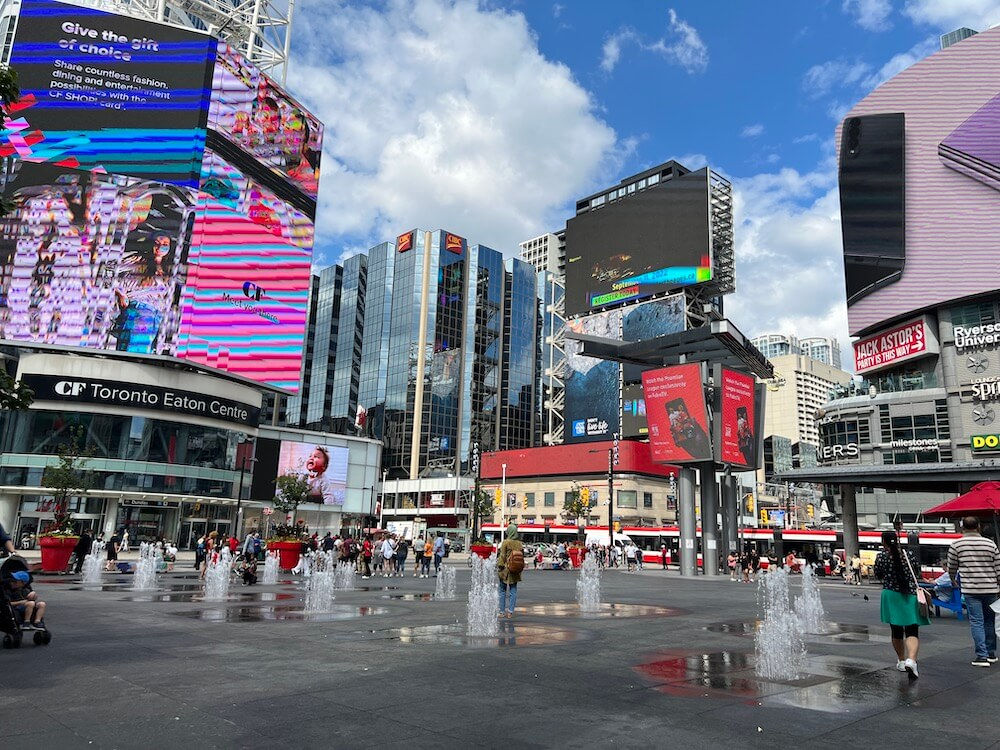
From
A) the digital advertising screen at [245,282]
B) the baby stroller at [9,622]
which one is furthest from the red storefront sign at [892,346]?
the baby stroller at [9,622]

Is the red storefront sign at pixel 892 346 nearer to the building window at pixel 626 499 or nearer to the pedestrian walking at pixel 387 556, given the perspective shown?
the building window at pixel 626 499

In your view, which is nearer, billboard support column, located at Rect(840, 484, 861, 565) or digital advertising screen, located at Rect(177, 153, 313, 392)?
billboard support column, located at Rect(840, 484, 861, 565)

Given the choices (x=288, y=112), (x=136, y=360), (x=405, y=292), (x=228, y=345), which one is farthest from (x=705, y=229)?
(x=136, y=360)

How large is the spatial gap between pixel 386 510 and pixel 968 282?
282 feet

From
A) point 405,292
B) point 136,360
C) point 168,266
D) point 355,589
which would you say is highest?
point 405,292

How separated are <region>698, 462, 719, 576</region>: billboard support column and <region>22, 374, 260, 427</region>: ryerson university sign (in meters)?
41.0

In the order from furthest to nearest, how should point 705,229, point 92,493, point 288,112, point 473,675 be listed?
point 705,229 → point 288,112 → point 92,493 → point 473,675

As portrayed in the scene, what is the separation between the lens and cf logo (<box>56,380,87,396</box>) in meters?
52.1

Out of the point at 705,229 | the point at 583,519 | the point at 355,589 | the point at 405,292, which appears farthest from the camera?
the point at 405,292

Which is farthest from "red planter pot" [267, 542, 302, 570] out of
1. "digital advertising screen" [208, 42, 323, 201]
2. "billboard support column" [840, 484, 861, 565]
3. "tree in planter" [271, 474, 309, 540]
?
"digital advertising screen" [208, 42, 323, 201]

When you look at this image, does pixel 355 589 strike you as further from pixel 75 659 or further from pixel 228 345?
pixel 228 345

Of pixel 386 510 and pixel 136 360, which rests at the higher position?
pixel 136 360

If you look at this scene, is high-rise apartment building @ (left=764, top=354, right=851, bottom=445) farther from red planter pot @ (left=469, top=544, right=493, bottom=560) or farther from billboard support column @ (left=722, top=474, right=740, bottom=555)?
red planter pot @ (left=469, top=544, right=493, bottom=560)

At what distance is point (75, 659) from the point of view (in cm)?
823
